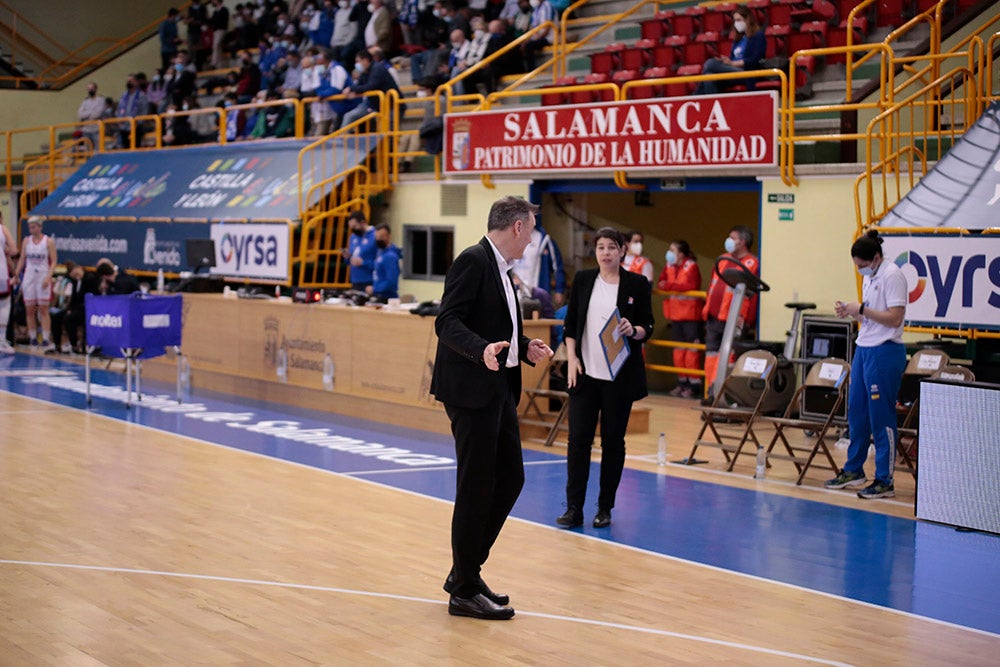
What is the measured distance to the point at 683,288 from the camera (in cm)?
1648

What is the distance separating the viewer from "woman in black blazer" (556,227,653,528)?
28.8ft

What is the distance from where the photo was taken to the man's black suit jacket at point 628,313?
8875 mm

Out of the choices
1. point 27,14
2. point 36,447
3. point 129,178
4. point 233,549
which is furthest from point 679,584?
point 27,14

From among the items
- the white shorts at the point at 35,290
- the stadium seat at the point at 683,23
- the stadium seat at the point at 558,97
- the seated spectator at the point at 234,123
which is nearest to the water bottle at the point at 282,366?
the stadium seat at the point at 558,97

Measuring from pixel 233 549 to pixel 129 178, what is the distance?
59.0 feet

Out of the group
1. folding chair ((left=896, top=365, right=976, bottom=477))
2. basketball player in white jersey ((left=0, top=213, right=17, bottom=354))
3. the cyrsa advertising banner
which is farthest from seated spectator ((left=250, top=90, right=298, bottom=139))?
folding chair ((left=896, top=365, right=976, bottom=477))

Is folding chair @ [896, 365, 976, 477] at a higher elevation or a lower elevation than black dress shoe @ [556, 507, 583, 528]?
higher

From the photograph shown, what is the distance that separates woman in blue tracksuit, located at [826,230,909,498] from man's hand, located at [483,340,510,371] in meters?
4.15

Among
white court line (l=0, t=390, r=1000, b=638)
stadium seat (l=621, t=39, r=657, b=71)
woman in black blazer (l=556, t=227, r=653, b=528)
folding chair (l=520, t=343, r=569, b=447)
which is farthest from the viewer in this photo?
stadium seat (l=621, t=39, r=657, b=71)

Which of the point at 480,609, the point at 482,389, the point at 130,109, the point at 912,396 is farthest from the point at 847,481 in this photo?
the point at 130,109

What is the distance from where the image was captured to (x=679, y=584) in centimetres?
748

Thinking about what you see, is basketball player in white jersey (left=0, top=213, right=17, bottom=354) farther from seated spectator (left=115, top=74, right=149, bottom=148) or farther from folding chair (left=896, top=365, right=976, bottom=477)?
folding chair (left=896, top=365, right=976, bottom=477)

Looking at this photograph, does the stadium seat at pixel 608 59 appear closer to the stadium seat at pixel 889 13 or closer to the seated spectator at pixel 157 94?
the stadium seat at pixel 889 13

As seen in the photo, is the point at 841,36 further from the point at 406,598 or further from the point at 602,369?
the point at 406,598
